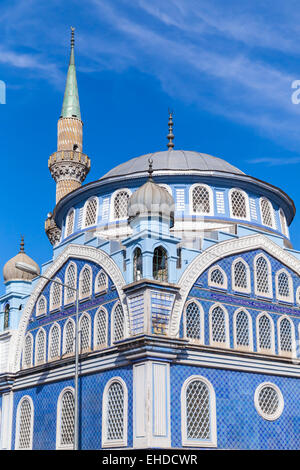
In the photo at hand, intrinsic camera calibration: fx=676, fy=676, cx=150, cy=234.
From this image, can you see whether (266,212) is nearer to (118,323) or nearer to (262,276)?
(262,276)

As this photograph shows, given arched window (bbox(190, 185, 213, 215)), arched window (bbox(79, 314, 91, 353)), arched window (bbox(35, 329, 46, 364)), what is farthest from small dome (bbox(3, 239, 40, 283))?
arched window (bbox(190, 185, 213, 215))

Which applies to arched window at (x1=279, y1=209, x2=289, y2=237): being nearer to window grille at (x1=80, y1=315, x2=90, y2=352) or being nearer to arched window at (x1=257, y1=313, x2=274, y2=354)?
arched window at (x1=257, y1=313, x2=274, y2=354)

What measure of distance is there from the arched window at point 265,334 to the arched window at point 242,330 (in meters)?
0.43

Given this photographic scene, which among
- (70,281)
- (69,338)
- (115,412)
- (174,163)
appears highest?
(174,163)

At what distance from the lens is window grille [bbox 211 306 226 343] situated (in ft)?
77.7

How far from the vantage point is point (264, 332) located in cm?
2500

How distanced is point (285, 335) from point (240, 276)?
2.87 m

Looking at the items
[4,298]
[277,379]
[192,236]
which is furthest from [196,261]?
[4,298]

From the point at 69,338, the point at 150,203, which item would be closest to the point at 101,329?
the point at 69,338

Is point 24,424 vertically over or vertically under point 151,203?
under

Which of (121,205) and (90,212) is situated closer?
(121,205)

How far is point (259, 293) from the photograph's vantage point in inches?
998

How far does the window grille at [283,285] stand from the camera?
86.0 feet

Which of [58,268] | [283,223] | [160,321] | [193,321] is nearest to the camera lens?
[160,321]
